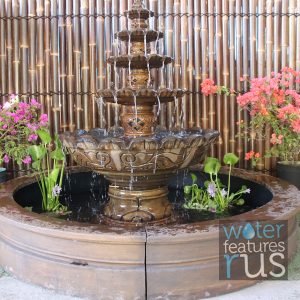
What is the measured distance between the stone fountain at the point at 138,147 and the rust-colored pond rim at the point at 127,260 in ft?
1.74

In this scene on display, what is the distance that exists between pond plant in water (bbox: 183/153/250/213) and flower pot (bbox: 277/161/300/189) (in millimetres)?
604

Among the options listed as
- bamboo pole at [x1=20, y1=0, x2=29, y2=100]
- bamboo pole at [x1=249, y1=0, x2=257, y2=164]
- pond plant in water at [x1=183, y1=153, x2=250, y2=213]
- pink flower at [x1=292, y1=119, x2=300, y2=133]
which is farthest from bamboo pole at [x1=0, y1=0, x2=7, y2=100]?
pink flower at [x1=292, y1=119, x2=300, y2=133]

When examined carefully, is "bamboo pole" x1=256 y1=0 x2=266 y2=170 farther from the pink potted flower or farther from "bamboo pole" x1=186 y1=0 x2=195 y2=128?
"bamboo pole" x1=186 y1=0 x2=195 y2=128

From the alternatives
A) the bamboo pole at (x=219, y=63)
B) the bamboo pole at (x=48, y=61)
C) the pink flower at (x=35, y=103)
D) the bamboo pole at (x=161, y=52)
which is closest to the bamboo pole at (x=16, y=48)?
the bamboo pole at (x=48, y=61)

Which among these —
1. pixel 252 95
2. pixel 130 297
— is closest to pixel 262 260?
pixel 130 297

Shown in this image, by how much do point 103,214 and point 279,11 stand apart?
2.72 m

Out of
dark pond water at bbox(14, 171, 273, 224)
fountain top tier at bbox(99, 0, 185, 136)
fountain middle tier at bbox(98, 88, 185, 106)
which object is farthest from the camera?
dark pond water at bbox(14, 171, 273, 224)

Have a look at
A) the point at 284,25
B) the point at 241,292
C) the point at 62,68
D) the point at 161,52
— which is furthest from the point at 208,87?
the point at 241,292

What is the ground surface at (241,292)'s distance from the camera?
224cm

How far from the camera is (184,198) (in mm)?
3791

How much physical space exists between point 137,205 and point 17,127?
1.52 m

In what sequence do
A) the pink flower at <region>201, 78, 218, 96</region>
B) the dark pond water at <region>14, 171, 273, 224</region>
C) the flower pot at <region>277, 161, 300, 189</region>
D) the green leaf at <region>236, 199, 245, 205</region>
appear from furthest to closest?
the pink flower at <region>201, 78, 218, 96</region> < the flower pot at <region>277, 161, 300, 189</region> < the green leaf at <region>236, 199, 245, 205</region> < the dark pond water at <region>14, 171, 273, 224</region>

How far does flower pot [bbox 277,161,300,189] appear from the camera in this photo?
12.7ft

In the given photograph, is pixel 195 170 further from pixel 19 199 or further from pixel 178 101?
pixel 19 199
